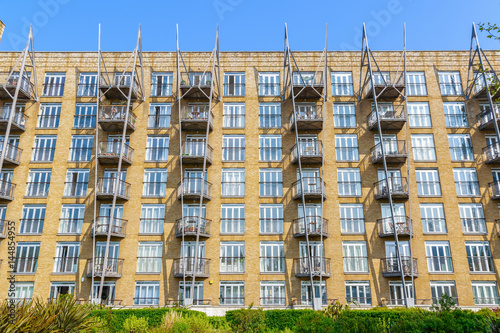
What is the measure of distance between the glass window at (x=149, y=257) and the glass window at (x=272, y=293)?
25.4 ft

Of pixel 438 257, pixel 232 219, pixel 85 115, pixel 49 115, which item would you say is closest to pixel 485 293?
pixel 438 257

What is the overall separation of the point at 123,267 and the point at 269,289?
10.8m

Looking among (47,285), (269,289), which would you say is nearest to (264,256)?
(269,289)

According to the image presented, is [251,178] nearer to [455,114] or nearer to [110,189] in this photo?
[110,189]

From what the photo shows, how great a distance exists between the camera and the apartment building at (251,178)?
93.1ft

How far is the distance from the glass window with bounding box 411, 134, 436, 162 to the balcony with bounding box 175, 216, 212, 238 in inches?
681

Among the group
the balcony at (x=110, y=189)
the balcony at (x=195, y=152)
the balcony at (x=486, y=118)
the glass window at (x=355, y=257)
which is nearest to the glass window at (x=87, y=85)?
the balcony at (x=110, y=189)

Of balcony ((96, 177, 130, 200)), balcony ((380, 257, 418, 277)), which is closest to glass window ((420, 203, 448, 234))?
balcony ((380, 257, 418, 277))

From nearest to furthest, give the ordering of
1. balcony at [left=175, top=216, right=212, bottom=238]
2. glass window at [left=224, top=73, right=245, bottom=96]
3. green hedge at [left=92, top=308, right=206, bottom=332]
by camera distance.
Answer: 1. green hedge at [left=92, top=308, right=206, bottom=332]
2. balcony at [left=175, top=216, right=212, bottom=238]
3. glass window at [left=224, top=73, right=245, bottom=96]

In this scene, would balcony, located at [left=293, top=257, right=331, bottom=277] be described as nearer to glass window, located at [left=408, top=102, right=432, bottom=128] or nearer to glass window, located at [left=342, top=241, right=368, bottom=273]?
glass window, located at [left=342, top=241, right=368, bottom=273]

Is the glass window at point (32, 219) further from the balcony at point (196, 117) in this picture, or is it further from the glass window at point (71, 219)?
the balcony at point (196, 117)

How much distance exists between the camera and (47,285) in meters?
28.4

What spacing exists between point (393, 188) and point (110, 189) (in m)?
21.6

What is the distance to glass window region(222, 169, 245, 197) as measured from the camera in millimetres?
30719
